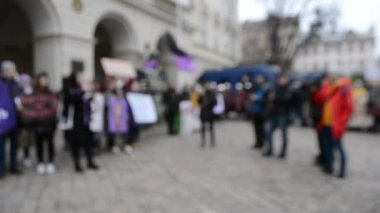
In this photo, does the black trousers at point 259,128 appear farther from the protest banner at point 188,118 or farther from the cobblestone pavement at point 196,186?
the protest banner at point 188,118

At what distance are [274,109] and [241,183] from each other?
9.71ft

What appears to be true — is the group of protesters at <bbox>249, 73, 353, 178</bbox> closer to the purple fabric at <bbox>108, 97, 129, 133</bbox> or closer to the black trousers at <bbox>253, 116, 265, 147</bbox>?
the black trousers at <bbox>253, 116, 265, 147</bbox>

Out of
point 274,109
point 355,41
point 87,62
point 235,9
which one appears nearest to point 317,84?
point 274,109

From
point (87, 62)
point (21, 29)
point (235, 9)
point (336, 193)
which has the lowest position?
point (336, 193)

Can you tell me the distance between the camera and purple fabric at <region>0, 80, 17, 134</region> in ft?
24.5

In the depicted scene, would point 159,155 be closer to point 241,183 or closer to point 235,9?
point 241,183

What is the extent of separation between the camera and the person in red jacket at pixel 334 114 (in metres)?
7.55

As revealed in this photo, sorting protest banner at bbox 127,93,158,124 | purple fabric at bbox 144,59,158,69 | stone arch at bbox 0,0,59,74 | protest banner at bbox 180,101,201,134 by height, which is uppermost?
stone arch at bbox 0,0,59,74

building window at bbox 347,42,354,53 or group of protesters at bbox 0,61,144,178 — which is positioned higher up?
building window at bbox 347,42,354,53

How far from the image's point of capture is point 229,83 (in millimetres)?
23453

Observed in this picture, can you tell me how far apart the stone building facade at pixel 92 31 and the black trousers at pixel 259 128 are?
714cm

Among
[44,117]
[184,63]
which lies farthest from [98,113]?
[184,63]

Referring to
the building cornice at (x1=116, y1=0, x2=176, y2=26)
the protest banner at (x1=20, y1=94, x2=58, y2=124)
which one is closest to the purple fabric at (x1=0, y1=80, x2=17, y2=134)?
the protest banner at (x1=20, y1=94, x2=58, y2=124)

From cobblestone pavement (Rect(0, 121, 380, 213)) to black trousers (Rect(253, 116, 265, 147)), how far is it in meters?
0.89
